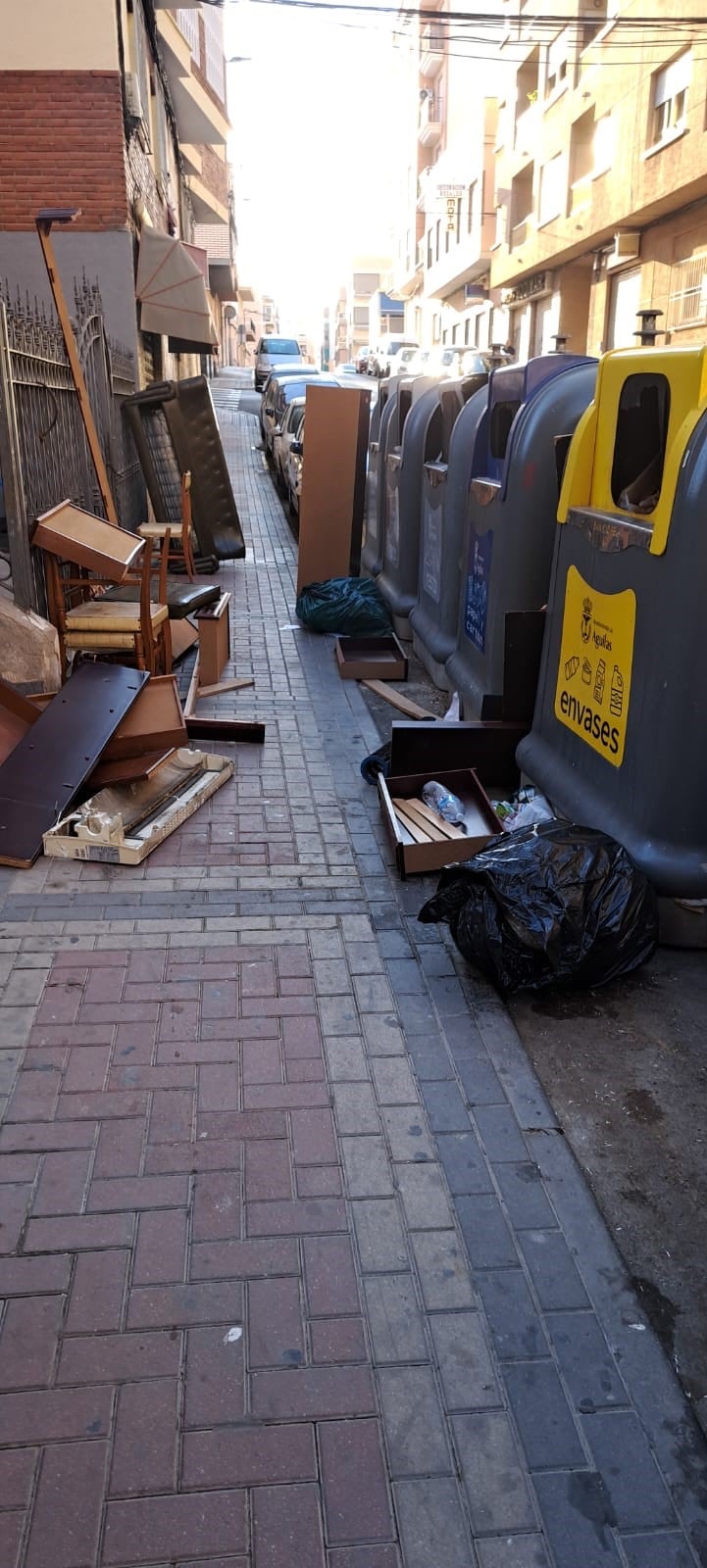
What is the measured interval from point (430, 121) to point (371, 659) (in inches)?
2077

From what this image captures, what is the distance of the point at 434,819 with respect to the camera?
190 inches

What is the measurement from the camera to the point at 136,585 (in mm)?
7637

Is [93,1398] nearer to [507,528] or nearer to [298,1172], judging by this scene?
[298,1172]

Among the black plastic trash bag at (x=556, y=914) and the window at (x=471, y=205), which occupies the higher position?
the window at (x=471, y=205)

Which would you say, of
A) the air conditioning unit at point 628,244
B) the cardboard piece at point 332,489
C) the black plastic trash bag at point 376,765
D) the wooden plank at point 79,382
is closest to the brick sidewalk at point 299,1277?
the black plastic trash bag at point 376,765

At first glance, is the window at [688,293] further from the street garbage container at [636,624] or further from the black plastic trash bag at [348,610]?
the street garbage container at [636,624]

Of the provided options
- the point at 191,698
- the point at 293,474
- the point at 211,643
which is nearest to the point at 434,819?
the point at 191,698

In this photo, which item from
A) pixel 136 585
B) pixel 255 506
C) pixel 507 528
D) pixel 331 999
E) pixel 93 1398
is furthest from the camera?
pixel 255 506

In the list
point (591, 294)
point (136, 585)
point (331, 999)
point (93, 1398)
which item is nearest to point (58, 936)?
point (331, 999)

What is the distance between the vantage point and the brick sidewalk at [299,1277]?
1.96 metres

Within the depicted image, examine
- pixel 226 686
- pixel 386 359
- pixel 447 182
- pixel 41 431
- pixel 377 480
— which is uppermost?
pixel 447 182

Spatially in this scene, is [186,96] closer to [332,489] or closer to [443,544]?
[332,489]

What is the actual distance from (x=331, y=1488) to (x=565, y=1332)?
24.2 inches

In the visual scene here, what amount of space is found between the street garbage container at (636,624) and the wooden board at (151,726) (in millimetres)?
1863
